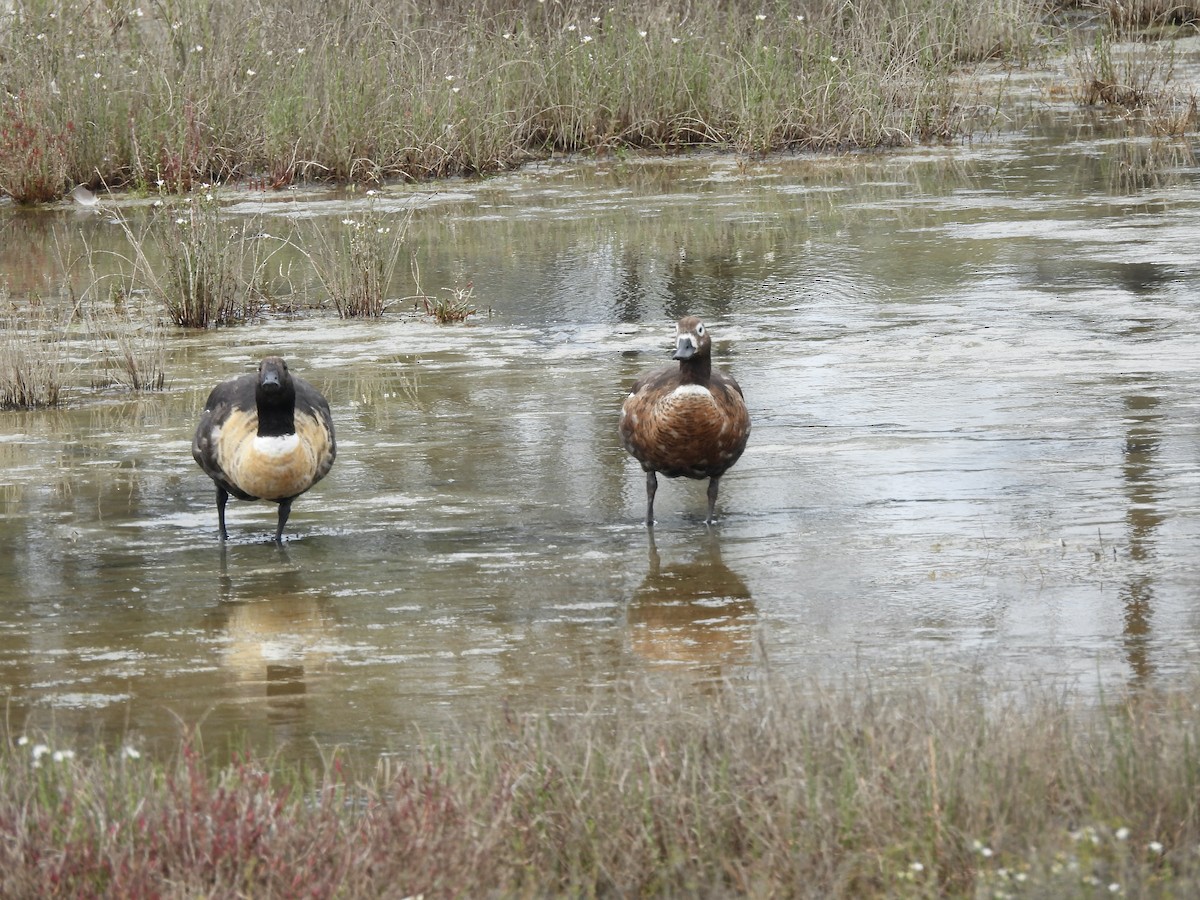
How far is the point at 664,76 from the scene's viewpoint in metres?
21.2

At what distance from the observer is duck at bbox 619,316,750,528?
312 inches

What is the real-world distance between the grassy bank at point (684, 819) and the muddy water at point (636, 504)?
0.84m

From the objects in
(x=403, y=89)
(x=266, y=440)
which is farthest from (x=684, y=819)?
(x=403, y=89)

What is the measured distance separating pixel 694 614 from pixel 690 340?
143cm

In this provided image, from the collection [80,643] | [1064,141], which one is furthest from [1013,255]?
[80,643]

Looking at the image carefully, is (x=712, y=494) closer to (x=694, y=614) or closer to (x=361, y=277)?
(x=694, y=614)

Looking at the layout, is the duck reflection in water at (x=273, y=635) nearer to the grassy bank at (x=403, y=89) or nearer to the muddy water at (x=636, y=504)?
the muddy water at (x=636, y=504)

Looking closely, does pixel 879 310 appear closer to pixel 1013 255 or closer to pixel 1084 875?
pixel 1013 255

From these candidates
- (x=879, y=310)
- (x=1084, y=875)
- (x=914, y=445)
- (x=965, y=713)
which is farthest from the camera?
(x=879, y=310)

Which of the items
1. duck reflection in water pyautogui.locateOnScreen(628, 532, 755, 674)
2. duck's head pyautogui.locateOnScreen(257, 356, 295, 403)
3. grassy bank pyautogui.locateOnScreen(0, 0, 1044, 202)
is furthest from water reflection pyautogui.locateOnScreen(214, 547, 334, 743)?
grassy bank pyautogui.locateOnScreen(0, 0, 1044, 202)

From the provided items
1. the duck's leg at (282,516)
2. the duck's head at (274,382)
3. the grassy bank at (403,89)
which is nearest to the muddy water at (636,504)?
the duck's leg at (282,516)

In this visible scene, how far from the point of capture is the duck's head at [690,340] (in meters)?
7.77

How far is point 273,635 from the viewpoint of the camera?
680cm

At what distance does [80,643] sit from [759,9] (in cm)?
1891
